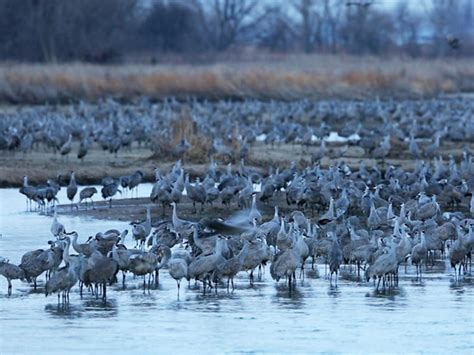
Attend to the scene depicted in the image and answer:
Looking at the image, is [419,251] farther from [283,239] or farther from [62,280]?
[62,280]

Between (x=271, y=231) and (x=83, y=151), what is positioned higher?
(x=83, y=151)

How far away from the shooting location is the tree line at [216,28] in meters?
61.5

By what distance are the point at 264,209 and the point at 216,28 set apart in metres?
68.2

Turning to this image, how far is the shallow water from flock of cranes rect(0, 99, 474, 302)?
0.28 m

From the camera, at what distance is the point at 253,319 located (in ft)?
43.4

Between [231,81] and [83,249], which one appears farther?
[231,81]

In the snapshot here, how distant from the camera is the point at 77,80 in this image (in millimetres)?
46656

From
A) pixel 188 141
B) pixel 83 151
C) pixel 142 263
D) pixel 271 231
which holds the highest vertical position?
pixel 188 141

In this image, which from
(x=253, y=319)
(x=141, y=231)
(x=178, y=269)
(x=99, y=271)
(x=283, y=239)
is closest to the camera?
(x=253, y=319)

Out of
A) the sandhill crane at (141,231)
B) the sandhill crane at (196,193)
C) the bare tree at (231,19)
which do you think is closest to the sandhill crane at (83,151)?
the sandhill crane at (196,193)

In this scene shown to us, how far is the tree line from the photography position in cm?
6150

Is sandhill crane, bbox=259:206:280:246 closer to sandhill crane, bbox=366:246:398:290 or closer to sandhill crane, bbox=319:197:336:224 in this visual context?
sandhill crane, bbox=319:197:336:224

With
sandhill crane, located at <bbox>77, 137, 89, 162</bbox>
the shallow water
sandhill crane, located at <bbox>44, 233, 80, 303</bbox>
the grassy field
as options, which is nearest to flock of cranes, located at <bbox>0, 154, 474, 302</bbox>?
sandhill crane, located at <bbox>44, 233, 80, 303</bbox>

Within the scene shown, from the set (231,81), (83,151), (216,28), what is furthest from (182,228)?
(216,28)
